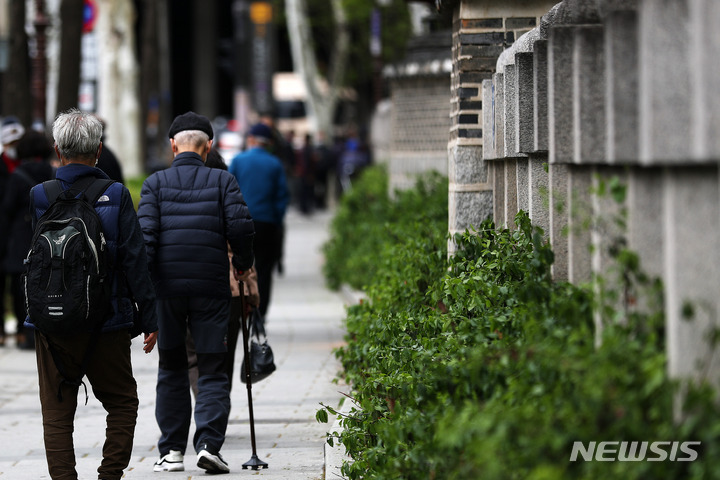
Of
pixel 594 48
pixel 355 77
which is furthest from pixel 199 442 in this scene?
pixel 355 77

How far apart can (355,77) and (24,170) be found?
38.7 meters

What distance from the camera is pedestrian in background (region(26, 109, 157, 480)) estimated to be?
5.94 m

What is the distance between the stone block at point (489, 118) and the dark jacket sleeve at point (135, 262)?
8.14ft

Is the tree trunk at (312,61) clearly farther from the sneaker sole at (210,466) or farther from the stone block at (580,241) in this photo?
the stone block at (580,241)

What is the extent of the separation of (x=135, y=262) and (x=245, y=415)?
287 centimetres

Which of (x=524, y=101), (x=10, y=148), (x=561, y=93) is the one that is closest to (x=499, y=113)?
(x=524, y=101)

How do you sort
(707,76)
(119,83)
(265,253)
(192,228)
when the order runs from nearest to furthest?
1. (707,76)
2. (192,228)
3. (265,253)
4. (119,83)

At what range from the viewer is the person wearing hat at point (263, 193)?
1112 centimetres

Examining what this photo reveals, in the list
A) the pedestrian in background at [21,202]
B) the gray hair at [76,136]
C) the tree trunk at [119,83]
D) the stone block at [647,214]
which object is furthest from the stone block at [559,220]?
the tree trunk at [119,83]

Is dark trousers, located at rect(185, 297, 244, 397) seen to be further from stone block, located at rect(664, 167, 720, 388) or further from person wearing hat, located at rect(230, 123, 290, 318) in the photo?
stone block, located at rect(664, 167, 720, 388)

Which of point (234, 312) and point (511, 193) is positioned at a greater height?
point (511, 193)

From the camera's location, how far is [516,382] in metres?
4.43

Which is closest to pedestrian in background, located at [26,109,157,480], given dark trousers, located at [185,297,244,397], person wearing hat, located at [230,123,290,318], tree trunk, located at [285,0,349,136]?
dark trousers, located at [185,297,244,397]

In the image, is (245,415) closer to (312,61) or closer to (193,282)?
(193,282)
